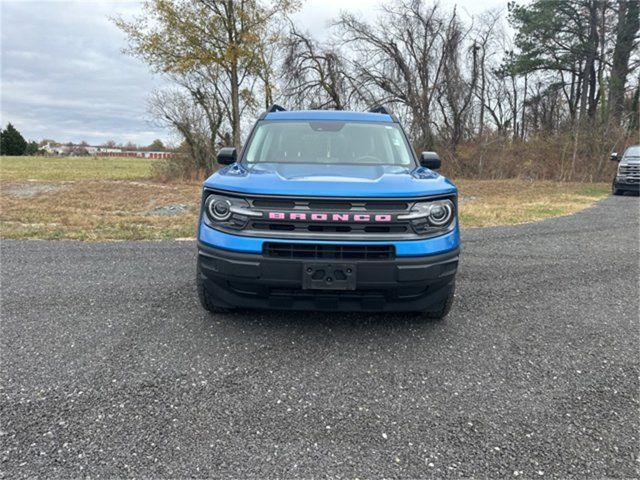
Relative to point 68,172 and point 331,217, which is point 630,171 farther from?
point 68,172

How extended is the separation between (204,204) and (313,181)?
81cm

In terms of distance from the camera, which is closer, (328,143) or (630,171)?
(328,143)

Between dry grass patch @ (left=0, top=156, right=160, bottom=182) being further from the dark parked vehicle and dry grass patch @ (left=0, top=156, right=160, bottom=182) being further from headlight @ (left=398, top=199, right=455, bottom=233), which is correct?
headlight @ (left=398, top=199, right=455, bottom=233)

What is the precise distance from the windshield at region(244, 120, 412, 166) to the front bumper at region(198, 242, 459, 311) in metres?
1.31

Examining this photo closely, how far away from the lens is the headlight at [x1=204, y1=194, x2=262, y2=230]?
291cm

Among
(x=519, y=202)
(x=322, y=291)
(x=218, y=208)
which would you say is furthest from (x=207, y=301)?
(x=519, y=202)

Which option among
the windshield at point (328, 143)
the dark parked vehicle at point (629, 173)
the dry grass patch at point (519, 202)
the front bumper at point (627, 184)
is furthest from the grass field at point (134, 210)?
the windshield at point (328, 143)

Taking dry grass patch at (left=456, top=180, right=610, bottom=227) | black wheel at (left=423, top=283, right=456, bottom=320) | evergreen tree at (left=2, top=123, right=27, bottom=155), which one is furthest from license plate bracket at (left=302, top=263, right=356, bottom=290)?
evergreen tree at (left=2, top=123, right=27, bottom=155)

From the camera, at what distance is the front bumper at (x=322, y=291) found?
2.81m

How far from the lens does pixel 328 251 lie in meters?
2.83

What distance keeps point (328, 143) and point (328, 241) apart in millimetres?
1647

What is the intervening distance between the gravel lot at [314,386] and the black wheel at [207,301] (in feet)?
0.30

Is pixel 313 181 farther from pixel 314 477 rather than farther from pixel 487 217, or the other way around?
pixel 487 217

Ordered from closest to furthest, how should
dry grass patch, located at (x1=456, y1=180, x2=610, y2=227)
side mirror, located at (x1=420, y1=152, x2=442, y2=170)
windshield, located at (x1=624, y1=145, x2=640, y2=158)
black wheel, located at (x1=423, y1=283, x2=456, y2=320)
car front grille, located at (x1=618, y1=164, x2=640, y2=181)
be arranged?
1. black wheel, located at (x1=423, y1=283, x2=456, y2=320)
2. side mirror, located at (x1=420, y1=152, x2=442, y2=170)
3. dry grass patch, located at (x1=456, y1=180, x2=610, y2=227)
4. car front grille, located at (x1=618, y1=164, x2=640, y2=181)
5. windshield, located at (x1=624, y1=145, x2=640, y2=158)
